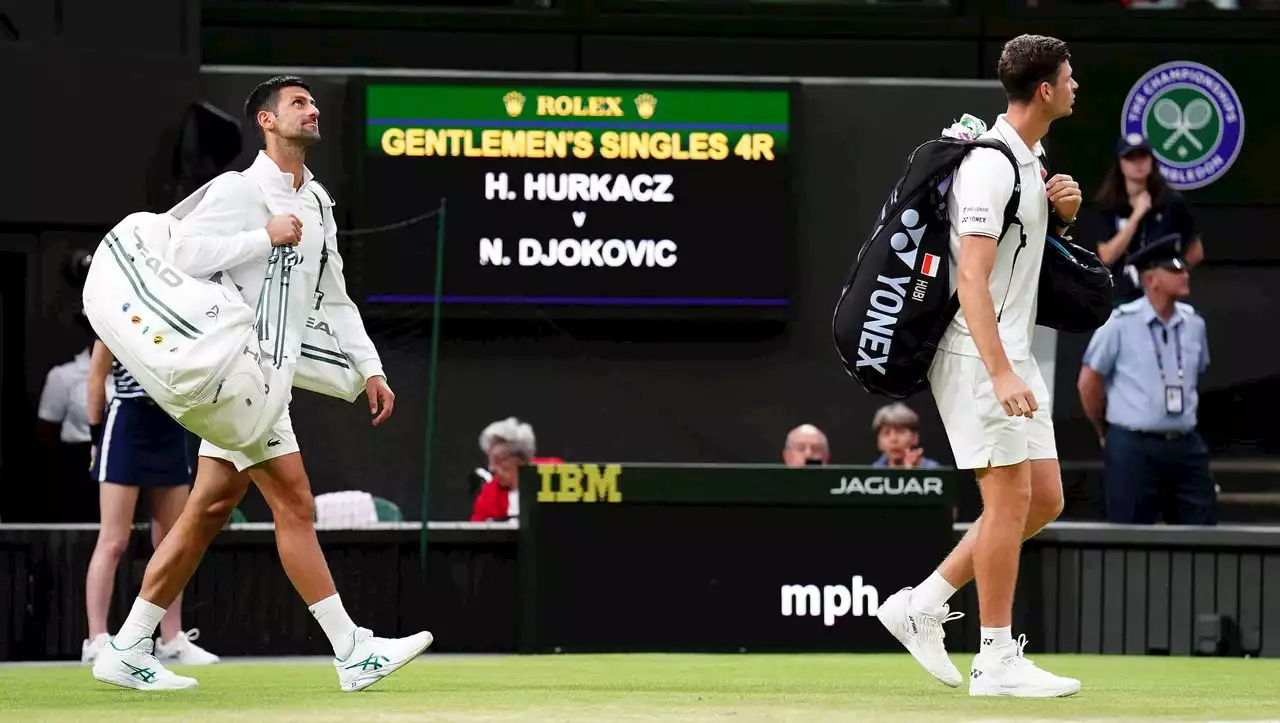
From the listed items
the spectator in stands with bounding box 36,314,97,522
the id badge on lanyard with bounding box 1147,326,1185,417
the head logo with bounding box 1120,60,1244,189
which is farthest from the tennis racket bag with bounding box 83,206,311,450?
the head logo with bounding box 1120,60,1244,189

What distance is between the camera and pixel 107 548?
34.1 feet

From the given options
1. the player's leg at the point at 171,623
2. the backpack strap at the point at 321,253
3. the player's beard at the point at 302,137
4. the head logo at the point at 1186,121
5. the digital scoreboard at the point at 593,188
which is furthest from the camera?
the head logo at the point at 1186,121

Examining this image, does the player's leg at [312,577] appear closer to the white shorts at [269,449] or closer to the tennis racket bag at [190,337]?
the white shorts at [269,449]

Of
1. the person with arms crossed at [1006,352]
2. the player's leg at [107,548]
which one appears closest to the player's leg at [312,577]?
the person with arms crossed at [1006,352]

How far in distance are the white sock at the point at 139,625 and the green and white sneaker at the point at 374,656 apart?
656mm

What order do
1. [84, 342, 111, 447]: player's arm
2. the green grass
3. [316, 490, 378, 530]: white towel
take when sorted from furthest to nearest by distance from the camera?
1. [316, 490, 378, 530]: white towel
2. [84, 342, 111, 447]: player's arm
3. the green grass

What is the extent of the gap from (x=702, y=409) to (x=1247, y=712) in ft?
26.4

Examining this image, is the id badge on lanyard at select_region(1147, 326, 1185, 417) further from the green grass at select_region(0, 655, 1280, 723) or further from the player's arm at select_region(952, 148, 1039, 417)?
the player's arm at select_region(952, 148, 1039, 417)

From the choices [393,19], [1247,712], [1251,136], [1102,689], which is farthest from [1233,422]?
[1247,712]

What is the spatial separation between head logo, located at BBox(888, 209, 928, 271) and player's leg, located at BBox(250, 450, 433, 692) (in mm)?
1974

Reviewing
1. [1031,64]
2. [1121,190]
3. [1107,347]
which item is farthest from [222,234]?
[1121,190]

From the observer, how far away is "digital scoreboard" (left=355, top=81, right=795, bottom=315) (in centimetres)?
1426

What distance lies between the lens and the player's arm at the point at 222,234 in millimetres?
7371

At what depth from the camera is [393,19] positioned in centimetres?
1509
